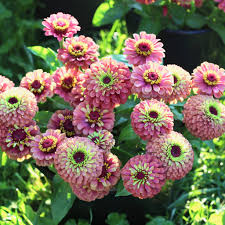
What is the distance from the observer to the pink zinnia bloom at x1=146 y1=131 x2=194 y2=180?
0.88 meters

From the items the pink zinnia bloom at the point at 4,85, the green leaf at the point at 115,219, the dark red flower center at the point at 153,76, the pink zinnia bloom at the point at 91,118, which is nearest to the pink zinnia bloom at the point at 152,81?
Answer: the dark red flower center at the point at 153,76

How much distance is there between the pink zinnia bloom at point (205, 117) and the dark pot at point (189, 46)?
0.81 metres

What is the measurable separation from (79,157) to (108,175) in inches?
3.8

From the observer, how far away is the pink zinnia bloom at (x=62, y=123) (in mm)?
1045

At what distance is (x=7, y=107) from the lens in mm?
921

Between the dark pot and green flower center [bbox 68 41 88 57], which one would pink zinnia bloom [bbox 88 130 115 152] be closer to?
green flower center [bbox 68 41 88 57]

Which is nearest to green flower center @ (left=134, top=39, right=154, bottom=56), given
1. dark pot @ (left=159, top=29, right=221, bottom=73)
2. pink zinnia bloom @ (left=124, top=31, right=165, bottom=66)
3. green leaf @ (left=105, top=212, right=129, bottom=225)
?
pink zinnia bloom @ (left=124, top=31, right=165, bottom=66)

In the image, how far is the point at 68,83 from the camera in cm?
107

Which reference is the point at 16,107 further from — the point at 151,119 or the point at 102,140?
the point at 151,119

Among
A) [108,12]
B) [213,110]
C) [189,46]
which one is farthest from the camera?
[189,46]

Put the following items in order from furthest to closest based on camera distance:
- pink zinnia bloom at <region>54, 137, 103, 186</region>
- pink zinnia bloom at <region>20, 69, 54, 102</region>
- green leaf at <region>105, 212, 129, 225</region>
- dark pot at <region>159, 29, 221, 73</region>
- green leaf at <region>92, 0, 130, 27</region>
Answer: dark pot at <region>159, 29, 221, 73</region>
green leaf at <region>92, 0, 130, 27</region>
green leaf at <region>105, 212, 129, 225</region>
pink zinnia bloom at <region>20, 69, 54, 102</region>
pink zinnia bloom at <region>54, 137, 103, 186</region>

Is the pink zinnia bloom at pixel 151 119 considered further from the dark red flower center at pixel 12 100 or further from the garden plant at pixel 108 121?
the dark red flower center at pixel 12 100

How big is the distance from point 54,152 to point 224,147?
800mm

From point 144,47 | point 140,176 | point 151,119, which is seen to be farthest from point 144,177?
point 144,47
